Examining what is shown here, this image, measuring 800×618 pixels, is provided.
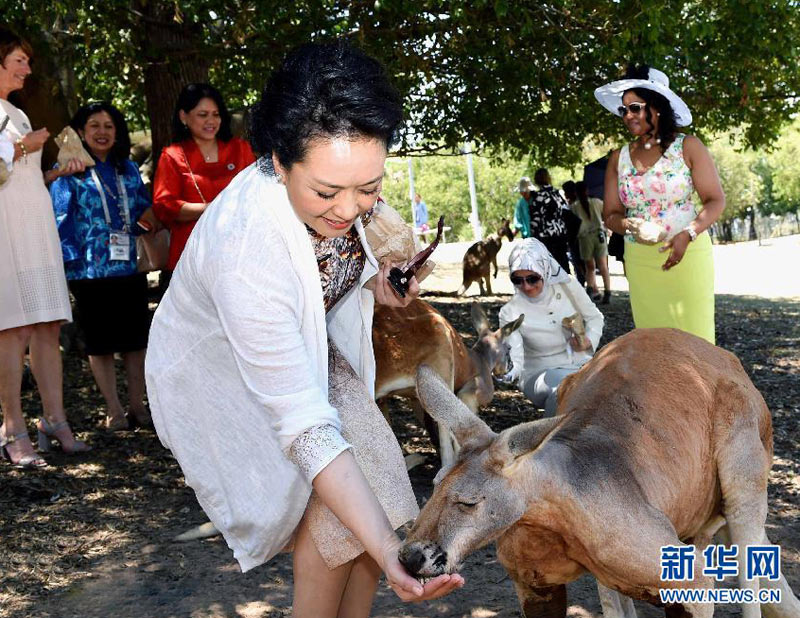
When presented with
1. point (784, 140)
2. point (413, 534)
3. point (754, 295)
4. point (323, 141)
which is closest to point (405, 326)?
point (413, 534)

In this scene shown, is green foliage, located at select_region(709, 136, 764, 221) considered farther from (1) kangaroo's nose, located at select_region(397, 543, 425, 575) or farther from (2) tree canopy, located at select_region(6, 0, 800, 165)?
(1) kangaroo's nose, located at select_region(397, 543, 425, 575)

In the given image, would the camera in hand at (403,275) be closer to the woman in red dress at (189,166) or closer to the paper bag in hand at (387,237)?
the paper bag in hand at (387,237)

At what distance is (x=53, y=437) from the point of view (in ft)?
21.0

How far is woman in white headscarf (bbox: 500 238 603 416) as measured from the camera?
6.14 meters

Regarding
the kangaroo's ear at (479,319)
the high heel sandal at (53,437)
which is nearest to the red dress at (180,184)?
the high heel sandal at (53,437)

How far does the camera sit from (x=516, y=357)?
616 centimetres

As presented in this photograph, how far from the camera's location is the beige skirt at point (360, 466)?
2.53 m

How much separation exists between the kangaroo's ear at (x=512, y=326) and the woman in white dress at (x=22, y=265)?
2.72 metres

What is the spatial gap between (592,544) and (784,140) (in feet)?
189

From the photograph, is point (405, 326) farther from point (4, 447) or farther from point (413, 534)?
point (413, 534)

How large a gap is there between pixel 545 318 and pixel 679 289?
3.36 feet

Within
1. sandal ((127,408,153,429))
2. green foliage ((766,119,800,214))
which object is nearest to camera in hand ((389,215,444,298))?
sandal ((127,408,153,429))

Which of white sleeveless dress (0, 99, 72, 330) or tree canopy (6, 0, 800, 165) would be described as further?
tree canopy (6, 0, 800, 165)

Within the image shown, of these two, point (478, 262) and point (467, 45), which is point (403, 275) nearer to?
point (467, 45)
